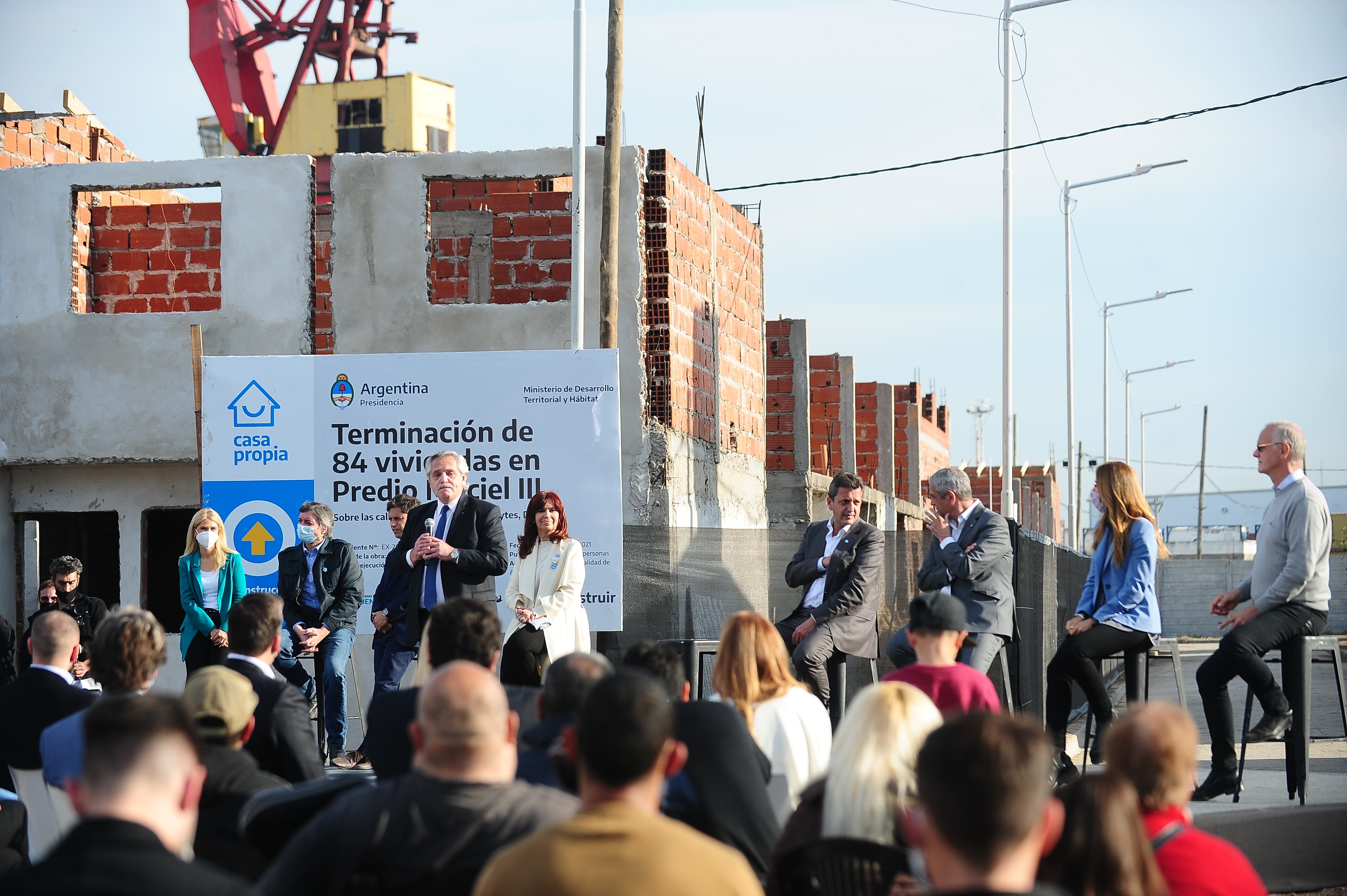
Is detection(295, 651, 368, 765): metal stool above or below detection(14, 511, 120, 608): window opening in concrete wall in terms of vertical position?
below

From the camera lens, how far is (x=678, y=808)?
446 cm

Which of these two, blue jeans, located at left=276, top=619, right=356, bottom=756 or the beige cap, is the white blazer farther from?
the beige cap

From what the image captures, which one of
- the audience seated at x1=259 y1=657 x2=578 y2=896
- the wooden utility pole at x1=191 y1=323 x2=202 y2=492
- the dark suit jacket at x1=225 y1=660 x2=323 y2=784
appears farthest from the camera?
the wooden utility pole at x1=191 y1=323 x2=202 y2=492

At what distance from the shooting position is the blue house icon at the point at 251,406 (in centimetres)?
1096

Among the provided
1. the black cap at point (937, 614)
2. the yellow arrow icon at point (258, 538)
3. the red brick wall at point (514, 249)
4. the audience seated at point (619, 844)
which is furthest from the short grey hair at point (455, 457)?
the audience seated at point (619, 844)

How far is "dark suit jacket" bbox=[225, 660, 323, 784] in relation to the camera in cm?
528

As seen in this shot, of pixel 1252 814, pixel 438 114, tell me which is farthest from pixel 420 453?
pixel 438 114

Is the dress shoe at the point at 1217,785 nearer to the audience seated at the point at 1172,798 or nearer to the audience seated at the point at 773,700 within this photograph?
the audience seated at the point at 773,700

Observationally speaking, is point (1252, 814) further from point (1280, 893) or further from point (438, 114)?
point (438, 114)

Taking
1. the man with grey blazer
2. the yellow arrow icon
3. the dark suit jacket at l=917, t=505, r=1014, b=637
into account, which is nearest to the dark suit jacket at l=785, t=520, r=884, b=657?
the man with grey blazer

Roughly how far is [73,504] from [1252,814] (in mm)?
10667

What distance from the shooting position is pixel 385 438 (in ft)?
35.7

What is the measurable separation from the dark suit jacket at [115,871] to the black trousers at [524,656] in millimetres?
5869

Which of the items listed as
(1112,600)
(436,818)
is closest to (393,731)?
(436,818)
